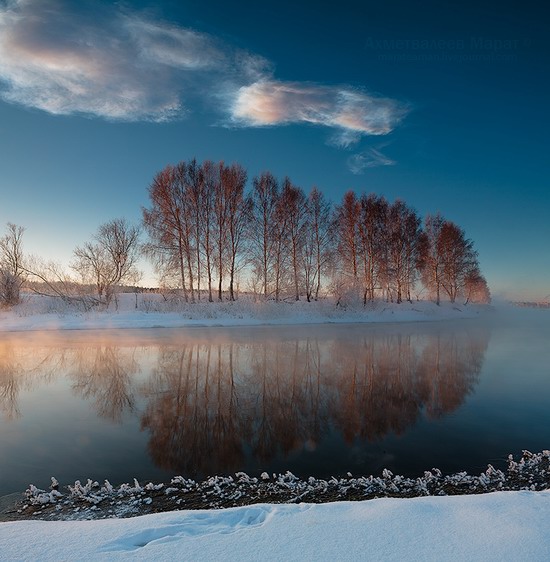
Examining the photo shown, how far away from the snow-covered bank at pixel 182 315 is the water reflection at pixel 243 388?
635 cm

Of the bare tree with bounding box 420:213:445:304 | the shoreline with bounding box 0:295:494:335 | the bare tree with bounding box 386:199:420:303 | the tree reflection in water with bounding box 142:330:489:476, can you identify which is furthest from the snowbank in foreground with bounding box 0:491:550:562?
the bare tree with bounding box 420:213:445:304

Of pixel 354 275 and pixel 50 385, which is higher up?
pixel 354 275

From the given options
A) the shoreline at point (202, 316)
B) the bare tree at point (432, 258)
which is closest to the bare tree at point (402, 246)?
the bare tree at point (432, 258)

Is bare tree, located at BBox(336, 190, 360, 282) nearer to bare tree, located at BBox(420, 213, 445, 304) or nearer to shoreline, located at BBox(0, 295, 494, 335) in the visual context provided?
shoreline, located at BBox(0, 295, 494, 335)

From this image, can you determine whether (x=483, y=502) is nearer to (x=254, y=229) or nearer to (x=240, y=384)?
(x=240, y=384)

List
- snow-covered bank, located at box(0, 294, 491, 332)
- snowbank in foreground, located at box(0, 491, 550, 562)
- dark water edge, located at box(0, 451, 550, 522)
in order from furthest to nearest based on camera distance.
Answer: snow-covered bank, located at box(0, 294, 491, 332), dark water edge, located at box(0, 451, 550, 522), snowbank in foreground, located at box(0, 491, 550, 562)

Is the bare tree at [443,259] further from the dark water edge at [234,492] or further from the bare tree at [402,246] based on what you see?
the dark water edge at [234,492]

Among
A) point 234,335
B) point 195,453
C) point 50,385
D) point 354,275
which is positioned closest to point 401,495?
point 195,453

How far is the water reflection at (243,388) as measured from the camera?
17.7 ft

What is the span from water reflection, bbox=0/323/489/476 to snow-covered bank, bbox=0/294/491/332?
20.8 feet

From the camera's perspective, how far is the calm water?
468cm

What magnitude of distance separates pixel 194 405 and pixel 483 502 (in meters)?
5.21

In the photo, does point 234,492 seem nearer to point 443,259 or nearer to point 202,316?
point 202,316

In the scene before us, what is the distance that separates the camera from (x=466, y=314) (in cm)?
4219
